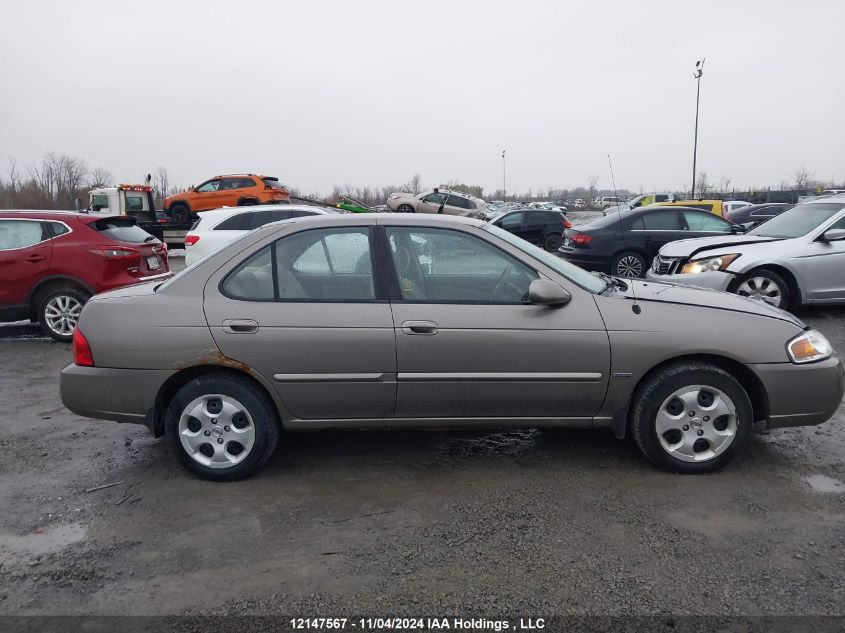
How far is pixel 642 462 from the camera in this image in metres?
3.88

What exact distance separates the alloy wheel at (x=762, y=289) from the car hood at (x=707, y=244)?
59 cm

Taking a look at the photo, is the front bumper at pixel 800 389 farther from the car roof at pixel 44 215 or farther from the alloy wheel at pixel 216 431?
the car roof at pixel 44 215

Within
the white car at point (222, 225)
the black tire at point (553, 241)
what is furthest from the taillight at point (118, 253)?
the black tire at point (553, 241)

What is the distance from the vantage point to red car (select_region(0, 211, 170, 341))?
7508 mm

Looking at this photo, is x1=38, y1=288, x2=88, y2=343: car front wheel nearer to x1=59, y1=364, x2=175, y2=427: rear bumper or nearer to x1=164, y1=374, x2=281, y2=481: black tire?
x1=59, y1=364, x2=175, y2=427: rear bumper

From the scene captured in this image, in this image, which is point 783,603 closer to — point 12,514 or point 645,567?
point 645,567

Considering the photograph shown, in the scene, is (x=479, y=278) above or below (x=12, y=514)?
above

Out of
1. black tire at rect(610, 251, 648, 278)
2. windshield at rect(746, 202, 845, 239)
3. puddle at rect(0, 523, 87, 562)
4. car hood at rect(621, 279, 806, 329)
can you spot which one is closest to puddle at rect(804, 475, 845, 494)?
car hood at rect(621, 279, 806, 329)

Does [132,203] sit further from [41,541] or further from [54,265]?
[41,541]

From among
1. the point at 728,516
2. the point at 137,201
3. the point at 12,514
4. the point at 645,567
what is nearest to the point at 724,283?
the point at 728,516

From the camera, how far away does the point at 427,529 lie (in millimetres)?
3158

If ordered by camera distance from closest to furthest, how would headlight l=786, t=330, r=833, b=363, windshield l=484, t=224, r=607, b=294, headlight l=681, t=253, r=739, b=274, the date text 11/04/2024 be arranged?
the date text 11/04/2024, headlight l=786, t=330, r=833, b=363, windshield l=484, t=224, r=607, b=294, headlight l=681, t=253, r=739, b=274

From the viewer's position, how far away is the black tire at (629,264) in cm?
1179

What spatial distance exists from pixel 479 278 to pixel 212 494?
2.02 m
